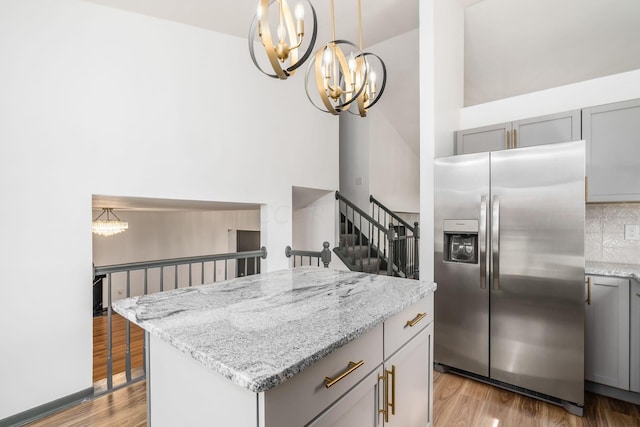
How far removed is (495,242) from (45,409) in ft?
10.4

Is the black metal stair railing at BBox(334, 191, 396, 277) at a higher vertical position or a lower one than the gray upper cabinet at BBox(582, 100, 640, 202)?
lower

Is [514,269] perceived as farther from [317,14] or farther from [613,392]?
[317,14]

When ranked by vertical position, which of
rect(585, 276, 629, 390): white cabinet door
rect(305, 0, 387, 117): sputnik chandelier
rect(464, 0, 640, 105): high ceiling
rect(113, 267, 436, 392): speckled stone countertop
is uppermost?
rect(464, 0, 640, 105): high ceiling

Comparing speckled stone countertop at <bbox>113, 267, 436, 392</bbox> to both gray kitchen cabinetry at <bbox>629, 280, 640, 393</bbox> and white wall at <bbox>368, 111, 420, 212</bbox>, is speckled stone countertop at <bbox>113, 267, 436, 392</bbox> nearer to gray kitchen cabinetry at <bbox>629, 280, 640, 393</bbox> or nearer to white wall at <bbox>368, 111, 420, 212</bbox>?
gray kitchen cabinetry at <bbox>629, 280, 640, 393</bbox>

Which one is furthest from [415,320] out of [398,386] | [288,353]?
[288,353]

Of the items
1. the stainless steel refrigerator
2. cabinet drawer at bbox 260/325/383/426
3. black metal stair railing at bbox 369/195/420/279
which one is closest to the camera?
cabinet drawer at bbox 260/325/383/426

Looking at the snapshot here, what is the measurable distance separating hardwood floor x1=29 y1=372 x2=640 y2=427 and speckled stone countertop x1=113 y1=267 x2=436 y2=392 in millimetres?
1049

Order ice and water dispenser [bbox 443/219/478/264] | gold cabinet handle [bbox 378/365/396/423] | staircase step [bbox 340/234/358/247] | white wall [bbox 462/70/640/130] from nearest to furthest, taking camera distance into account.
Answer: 1. gold cabinet handle [bbox 378/365/396/423]
2. ice and water dispenser [bbox 443/219/478/264]
3. white wall [bbox 462/70/640/130]
4. staircase step [bbox 340/234/358/247]

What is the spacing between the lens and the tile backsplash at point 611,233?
2.47m

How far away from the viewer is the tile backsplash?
2.47 metres

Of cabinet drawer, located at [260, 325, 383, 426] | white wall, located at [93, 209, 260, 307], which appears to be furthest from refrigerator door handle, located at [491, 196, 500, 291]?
white wall, located at [93, 209, 260, 307]

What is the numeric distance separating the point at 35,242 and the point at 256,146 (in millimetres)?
1941

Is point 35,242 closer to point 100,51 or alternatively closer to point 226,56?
point 100,51

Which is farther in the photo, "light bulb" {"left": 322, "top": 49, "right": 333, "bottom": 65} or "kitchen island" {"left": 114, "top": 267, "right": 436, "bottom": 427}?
"light bulb" {"left": 322, "top": 49, "right": 333, "bottom": 65}
